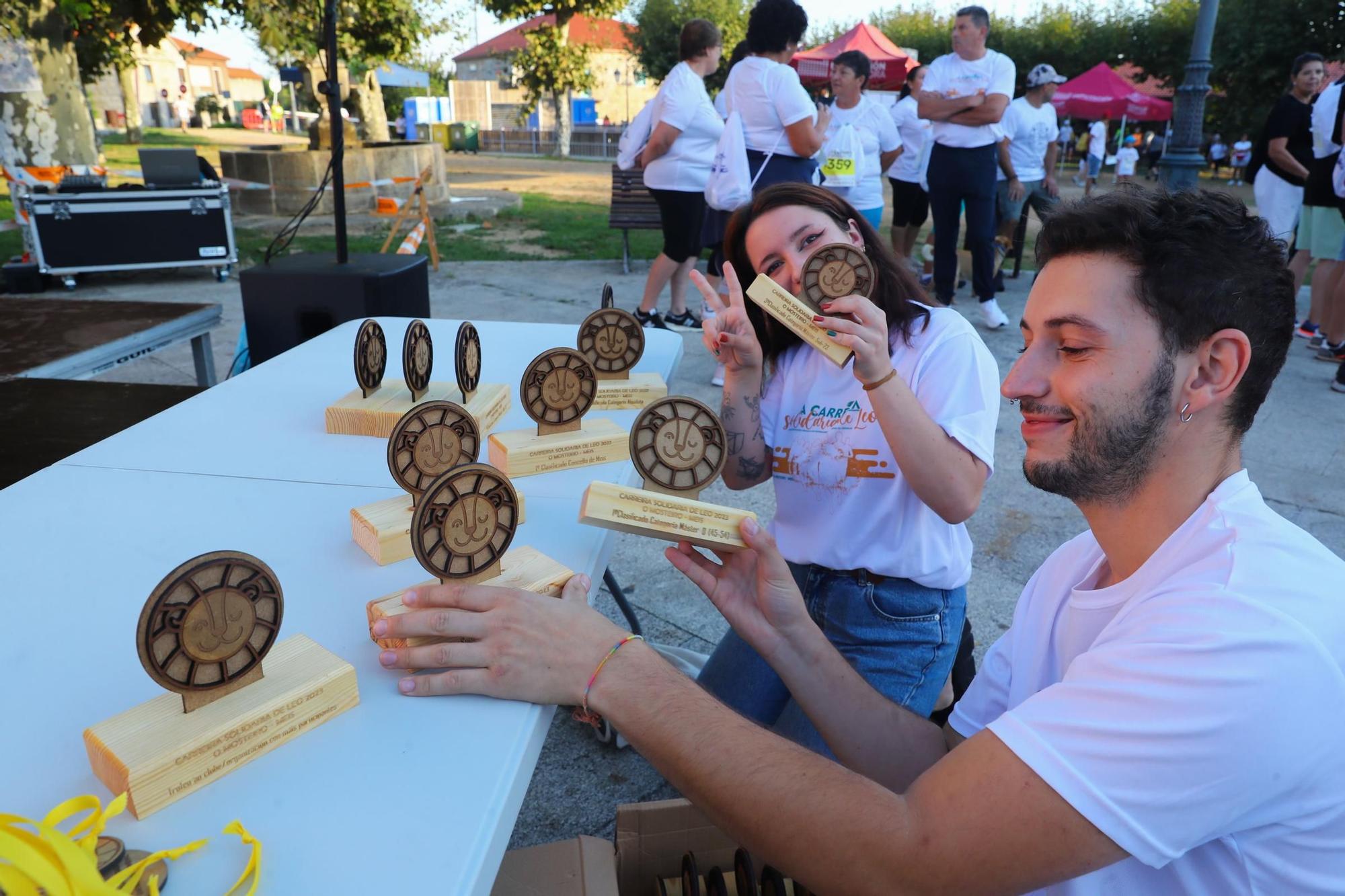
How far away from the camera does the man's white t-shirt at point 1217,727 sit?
3.10 ft

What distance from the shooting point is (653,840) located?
179cm

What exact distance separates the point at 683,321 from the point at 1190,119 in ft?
17.2

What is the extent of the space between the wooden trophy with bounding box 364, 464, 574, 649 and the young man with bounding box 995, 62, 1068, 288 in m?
7.07

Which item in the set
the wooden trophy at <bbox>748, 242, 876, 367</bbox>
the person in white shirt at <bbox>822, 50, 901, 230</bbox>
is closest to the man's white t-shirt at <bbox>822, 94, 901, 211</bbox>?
the person in white shirt at <bbox>822, 50, 901, 230</bbox>

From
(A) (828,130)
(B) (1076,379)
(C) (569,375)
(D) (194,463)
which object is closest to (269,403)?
(D) (194,463)

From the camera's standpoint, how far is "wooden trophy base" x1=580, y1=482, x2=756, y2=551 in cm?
152

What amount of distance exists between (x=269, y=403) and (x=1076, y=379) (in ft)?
6.51

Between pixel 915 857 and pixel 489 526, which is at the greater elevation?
pixel 489 526

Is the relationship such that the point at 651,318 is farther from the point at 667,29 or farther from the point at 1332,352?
the point at 667,29

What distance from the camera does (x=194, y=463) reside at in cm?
196

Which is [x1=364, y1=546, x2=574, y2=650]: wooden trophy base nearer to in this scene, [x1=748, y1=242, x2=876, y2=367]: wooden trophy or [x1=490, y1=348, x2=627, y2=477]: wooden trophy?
[x1=490, y1=348, x2=627, y2=477]: wooden trophy

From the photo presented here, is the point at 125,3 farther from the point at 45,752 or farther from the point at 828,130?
the point at 45,752

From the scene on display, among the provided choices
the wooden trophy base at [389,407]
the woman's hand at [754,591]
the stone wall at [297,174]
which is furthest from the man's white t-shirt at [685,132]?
the stone wall at [297,174]

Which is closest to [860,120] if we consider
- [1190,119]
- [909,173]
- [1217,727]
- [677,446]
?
[909,173]
